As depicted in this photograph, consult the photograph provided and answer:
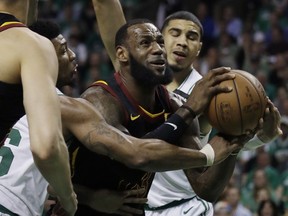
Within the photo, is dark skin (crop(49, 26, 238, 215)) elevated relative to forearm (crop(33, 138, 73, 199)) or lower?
lower

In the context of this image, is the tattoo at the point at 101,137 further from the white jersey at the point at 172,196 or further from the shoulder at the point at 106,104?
the white jersey at the point at 172,196

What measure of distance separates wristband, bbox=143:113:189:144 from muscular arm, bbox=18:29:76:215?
3.30 feet

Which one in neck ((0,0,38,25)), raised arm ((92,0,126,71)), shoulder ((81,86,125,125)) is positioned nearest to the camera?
neck ((0,0,38,25))

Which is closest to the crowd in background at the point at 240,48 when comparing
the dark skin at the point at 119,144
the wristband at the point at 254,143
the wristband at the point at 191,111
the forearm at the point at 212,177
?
the wristband at the point at 254,143

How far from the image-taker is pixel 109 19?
259 inches

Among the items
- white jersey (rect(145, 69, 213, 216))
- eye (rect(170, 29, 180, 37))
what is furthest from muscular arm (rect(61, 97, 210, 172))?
eye (rect(170, 29, 180, 37))

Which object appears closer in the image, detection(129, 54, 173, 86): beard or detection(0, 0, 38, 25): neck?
detection(0, 0, 38, 25): neck

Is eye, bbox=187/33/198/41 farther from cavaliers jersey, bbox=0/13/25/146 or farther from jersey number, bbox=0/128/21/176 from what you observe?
cavaliers jersey, bbox=0/13/25/146

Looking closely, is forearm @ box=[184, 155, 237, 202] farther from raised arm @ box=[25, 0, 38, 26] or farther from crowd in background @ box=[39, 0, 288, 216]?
crowd in background @ box=[39, 0, 288, 216]

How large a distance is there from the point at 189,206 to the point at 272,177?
5872 millimetres

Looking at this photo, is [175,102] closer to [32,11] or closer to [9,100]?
[32,11]

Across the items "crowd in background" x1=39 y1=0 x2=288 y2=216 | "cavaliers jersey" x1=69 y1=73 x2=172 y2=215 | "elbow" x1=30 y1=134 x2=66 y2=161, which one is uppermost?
"elbow" x1=30 y1=134 x2=66 y2=161

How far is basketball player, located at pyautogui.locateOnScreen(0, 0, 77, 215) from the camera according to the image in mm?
3883

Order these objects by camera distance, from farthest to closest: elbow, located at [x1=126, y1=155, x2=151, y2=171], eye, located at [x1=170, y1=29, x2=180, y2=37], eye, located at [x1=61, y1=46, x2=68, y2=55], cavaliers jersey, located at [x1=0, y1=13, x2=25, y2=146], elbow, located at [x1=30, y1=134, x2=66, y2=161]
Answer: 1. eye, located at [x1=170, y1=29, x2=180, y2=37]
2. eye, located at [x1=61, y1=46, x2=68, y2=55]
3. elbow, located at [x1=126, y1=155, x2=151, y2=171]
4. cavaliers jersey, located at [x1=0, y1=13, x2=25, y2=146]
5. elbow, located at [x1=30, y1=134, x2=66, y2=161]
